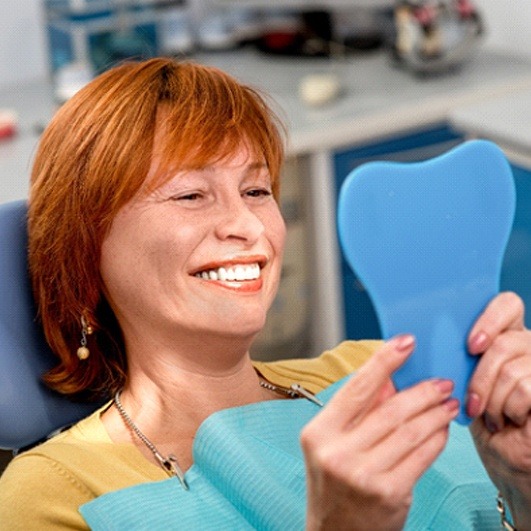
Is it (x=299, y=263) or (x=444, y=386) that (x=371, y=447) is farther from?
(x=299, y=263)

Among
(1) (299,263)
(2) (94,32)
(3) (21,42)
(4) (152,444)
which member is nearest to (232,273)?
(4) (152,444)

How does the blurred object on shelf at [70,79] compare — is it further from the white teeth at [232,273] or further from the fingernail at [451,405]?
the fingernail at [451,405]

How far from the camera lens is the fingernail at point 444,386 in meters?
1.08

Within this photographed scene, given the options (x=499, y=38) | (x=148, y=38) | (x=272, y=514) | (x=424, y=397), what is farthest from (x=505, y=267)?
(x=424, y=397)

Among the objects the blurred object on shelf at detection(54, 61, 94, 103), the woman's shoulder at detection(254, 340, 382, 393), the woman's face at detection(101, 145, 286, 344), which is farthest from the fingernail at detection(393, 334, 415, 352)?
the blurred object on shelf at detection(54, 61, 94, 103)

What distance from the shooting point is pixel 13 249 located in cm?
157

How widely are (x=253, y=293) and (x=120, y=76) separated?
0.34m

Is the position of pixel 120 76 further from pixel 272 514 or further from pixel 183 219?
pixel 272 514

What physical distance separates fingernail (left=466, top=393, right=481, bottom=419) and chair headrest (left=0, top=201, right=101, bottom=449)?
2.14 feet

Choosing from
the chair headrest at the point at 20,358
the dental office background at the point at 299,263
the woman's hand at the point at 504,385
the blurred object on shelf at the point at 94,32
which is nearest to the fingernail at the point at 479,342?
the woman's hand at the point at 504,385

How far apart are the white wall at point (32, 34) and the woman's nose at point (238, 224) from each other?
2.01 metres

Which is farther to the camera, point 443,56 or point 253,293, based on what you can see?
point 443,56

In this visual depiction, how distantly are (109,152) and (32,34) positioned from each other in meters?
1.99

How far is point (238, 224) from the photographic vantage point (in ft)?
4.41
